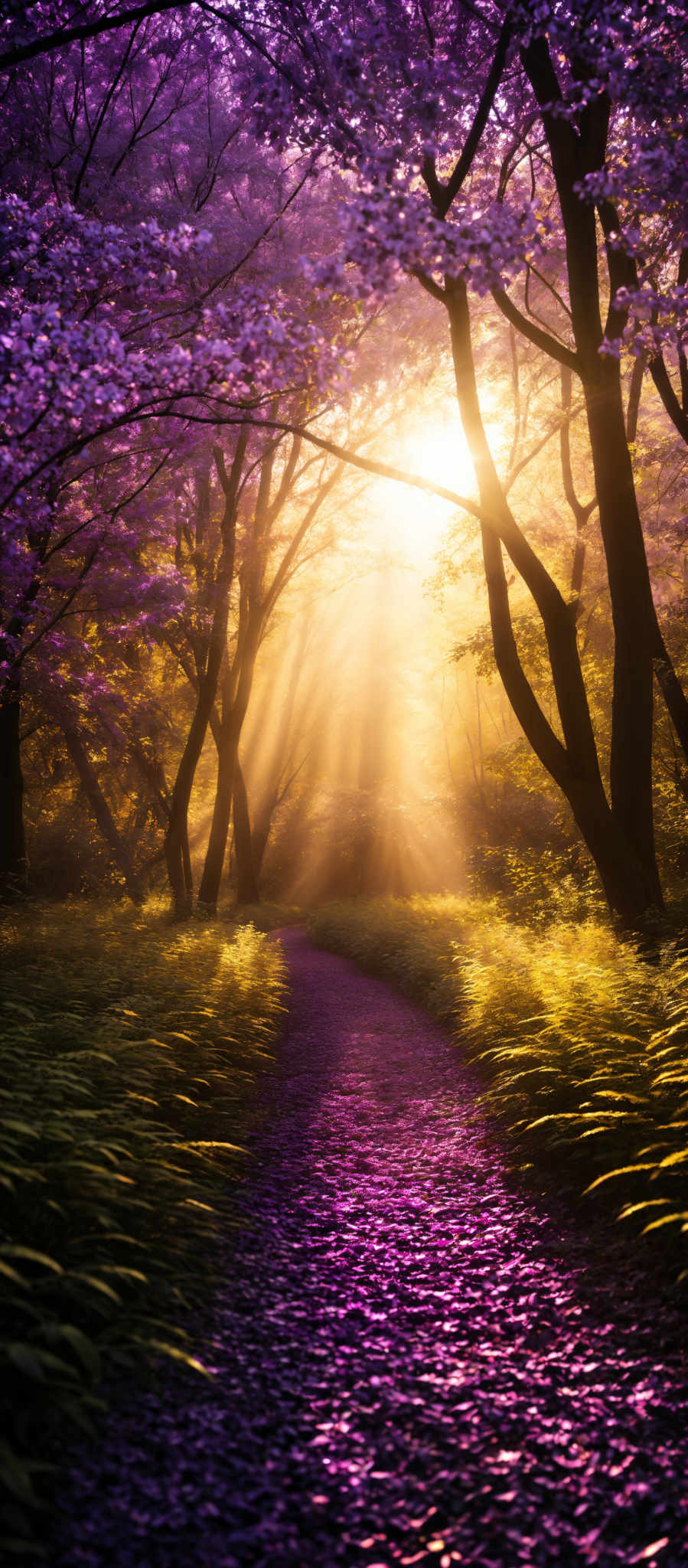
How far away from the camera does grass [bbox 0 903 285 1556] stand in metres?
2.36

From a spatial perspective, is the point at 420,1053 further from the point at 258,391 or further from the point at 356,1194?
the point at 258,391

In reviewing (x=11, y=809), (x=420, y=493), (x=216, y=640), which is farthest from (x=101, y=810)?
(x=420, y=493)

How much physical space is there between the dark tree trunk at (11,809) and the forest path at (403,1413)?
795 cm

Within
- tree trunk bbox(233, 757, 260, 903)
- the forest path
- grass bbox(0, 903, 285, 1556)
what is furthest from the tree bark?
the forest path

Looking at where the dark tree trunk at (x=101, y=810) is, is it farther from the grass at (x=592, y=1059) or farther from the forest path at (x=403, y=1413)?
the forest path at (x=403, y=1413)

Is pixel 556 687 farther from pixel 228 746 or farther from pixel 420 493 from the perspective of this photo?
pixel 228 746

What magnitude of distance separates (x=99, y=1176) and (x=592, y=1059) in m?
3.04

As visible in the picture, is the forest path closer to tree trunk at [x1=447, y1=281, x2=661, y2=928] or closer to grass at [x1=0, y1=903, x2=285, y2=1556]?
grass at [x1=0, y1=903, x2=285, y2=1556]

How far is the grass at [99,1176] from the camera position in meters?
2.36

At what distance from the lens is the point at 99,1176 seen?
3.24 m

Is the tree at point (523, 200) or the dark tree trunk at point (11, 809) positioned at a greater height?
the tree at point (523, 200)

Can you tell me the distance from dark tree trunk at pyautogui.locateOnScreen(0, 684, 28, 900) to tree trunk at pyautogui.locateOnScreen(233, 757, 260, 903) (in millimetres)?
7554

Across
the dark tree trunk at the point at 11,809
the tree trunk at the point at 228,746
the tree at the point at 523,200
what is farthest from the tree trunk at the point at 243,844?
the tree at the point at 523,200

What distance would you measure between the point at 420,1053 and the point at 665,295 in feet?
21.1
